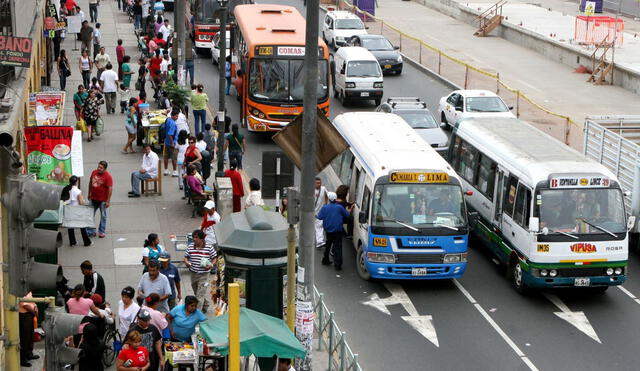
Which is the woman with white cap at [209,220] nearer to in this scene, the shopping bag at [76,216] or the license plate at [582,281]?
the shopping bag at [76,216]

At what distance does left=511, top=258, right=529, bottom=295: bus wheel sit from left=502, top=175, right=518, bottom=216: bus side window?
96 cm

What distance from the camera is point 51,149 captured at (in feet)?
69.5

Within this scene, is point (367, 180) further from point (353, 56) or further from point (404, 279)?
point (353, 56)

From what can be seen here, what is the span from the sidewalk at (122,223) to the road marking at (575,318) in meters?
4.79

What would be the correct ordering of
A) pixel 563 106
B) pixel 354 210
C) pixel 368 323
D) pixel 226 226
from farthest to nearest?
pixel 563 106
pixel 354 210
pixel 368 323
pixel 226 226

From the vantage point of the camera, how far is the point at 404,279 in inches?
795

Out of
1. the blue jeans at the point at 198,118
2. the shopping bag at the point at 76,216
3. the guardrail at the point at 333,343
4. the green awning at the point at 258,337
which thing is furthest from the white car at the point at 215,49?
the green awning at the point at 258,337

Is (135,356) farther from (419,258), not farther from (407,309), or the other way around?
(419,258)

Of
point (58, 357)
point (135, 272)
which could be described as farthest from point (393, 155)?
point (58, 357)

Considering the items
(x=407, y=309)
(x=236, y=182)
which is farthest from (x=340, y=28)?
(x=407, y=309)

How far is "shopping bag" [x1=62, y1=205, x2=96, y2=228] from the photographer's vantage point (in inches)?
786

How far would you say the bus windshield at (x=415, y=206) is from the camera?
1970 cm

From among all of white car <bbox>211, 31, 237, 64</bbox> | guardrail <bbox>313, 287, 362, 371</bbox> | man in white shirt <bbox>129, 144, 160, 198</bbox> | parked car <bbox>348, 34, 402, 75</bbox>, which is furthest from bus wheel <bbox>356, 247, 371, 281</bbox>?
parked car <bbox>348, 34, 402, 75</bbox>

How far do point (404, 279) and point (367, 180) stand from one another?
1.97 m
